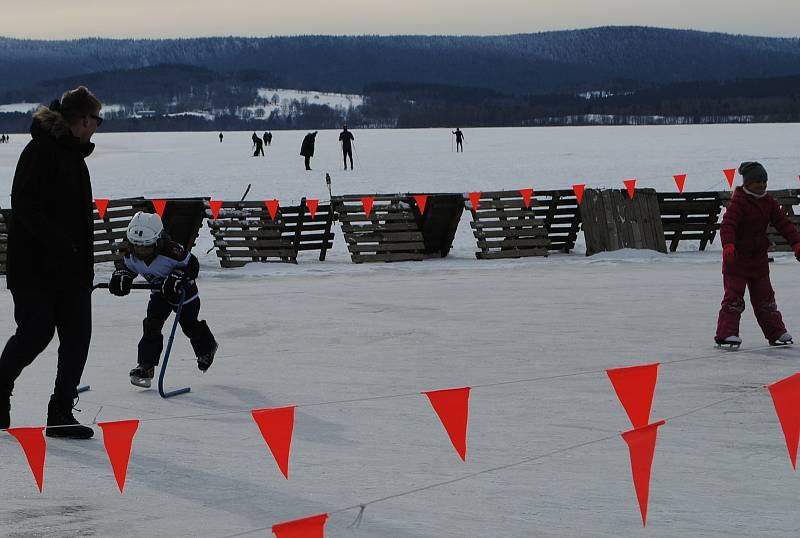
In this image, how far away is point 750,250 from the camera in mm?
9281

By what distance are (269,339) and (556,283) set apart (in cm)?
523

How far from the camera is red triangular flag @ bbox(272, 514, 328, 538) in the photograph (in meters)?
3.97

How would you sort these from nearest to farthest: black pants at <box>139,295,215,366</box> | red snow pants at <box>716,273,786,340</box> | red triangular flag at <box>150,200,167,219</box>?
1. black pants at <box>139,295,215,366</box>
2. red snow pants at <box>716,273,786,340</box>
3. red triangular flag at <box>150,200,167,219</box>

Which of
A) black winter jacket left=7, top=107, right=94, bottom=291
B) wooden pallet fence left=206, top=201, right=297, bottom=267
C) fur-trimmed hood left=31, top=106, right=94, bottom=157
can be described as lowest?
wooden pallet fence left=206, top=201, right=297, bottom=267

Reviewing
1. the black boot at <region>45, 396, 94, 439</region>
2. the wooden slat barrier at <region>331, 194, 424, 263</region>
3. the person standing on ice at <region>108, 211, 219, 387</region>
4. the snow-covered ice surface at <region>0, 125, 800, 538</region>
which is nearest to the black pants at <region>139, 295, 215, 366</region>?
the person standing on ice at <region>108, 211, 219, 387</region>

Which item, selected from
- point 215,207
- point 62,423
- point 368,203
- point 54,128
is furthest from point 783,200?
point 54,128

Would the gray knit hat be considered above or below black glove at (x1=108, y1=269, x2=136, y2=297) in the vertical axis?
above

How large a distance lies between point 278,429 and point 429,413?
6.22 feet

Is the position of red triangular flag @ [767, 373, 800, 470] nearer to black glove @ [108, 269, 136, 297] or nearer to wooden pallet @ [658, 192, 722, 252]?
black glove @ [108, 269, 136, 297]

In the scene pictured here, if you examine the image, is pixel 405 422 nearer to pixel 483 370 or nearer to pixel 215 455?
pixel 215 455

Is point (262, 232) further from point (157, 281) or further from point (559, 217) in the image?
point (157, 281)

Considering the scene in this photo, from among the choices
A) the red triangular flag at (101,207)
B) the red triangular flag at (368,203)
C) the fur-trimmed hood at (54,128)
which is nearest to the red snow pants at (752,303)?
the fur-trimmed hood at (54,128)

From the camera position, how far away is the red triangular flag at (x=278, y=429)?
538 centimetres

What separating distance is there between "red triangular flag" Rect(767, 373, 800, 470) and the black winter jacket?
129 inches
